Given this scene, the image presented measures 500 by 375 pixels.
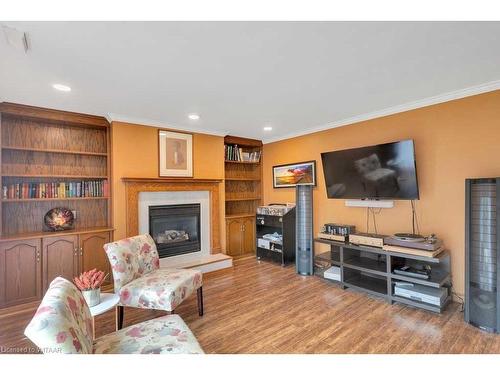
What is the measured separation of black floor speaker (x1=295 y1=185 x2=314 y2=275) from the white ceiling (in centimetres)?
121

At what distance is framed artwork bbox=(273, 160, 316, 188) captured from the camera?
394 centimetres

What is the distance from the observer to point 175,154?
3.62 m

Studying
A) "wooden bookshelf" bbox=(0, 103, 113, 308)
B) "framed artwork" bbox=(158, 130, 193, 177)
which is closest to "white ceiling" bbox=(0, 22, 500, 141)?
"wooden bookshelf" bbox=(0, 103, 113, 308)

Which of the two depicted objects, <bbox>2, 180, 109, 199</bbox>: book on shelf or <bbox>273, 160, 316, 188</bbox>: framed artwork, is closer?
<bbox>2, 180, 109, 199</bbox>: book on shelf

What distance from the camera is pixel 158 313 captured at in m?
2.50

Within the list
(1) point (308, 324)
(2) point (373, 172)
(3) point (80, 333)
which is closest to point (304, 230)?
(2) point (373, 172)

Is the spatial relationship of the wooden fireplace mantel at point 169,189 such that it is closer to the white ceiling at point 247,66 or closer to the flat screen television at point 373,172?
the white ceiling at point 247,66

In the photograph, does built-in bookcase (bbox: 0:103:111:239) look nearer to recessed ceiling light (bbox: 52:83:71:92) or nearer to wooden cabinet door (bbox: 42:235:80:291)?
wooden cabinet door (bbox: 42:235:80:291)

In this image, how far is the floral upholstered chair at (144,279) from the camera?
202cm

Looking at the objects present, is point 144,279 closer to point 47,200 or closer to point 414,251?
point 47,200

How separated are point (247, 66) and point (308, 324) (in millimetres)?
2305

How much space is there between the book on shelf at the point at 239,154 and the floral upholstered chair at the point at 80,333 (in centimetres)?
316
